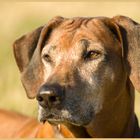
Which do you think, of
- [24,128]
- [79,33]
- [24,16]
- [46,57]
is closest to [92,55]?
[79,33]

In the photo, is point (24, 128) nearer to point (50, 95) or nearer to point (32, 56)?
point (32, 56)

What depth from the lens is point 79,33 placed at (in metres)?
8.07

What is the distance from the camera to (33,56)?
27.1 ft

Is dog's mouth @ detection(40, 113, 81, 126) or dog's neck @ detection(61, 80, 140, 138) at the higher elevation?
dog's mouth @ detection(40, 113, 81, 126)

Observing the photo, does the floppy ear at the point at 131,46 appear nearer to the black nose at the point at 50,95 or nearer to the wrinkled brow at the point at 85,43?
the wrinkled brow at the point at 85,43

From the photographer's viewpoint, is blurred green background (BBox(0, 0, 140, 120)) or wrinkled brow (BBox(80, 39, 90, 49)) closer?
wrinkled brow (BBox(80, 39, 90, 49))

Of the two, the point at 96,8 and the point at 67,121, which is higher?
the point at 67,121

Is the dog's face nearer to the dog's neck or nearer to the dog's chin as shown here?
the dog's chin

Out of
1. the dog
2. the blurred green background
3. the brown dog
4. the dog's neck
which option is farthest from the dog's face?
the blurred green background

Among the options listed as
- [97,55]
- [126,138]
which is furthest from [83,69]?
[126,138]

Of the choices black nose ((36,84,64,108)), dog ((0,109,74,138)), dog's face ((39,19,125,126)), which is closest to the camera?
black nose ((36,84,64,108))

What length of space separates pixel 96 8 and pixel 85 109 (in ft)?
29.6

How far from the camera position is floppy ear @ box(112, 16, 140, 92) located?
784 cm

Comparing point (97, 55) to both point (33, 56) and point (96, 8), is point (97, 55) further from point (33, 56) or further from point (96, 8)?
point (96, 8)
